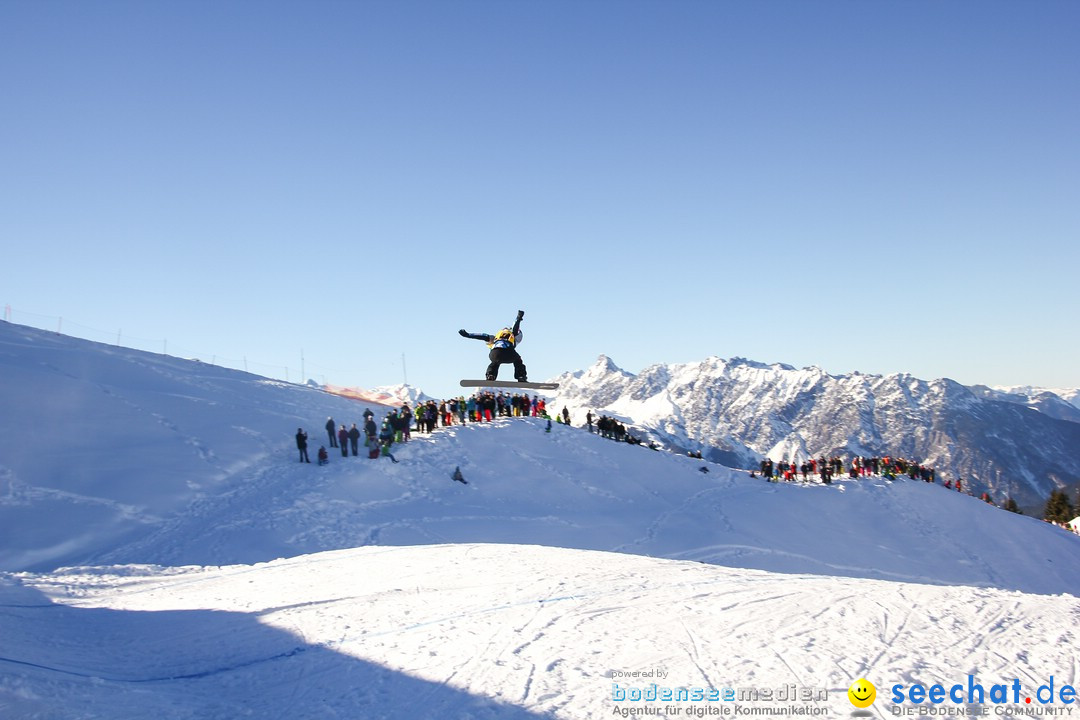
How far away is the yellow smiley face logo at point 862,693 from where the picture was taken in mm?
7566

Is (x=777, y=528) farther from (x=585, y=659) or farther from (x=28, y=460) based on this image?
(x=28, y=460)

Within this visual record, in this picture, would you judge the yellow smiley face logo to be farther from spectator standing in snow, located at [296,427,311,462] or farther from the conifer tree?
the conifer tree

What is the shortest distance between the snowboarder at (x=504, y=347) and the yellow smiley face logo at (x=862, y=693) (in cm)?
905

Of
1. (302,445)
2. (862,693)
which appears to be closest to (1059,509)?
(302,445)

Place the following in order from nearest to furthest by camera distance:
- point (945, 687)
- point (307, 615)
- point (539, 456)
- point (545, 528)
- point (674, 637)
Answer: point (945, 687), point (674, 637), point (307, 615), point (545, 528), point (539, 456)

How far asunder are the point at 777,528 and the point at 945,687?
20827 mm

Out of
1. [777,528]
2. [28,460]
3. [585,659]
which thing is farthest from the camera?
[777,528]

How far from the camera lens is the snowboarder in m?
15.2

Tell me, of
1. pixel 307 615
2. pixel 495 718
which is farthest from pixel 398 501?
pixel 495 718

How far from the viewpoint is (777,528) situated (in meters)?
28.1

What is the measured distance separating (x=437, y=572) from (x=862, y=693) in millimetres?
8074

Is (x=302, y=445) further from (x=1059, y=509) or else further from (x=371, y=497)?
(x=1059, y=509)

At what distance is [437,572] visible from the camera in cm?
1378

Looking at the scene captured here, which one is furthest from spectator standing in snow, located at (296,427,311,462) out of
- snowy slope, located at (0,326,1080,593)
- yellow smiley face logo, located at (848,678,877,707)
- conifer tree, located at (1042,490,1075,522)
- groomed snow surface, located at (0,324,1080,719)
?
conifer tree, located at (1042,490,1075,522)
